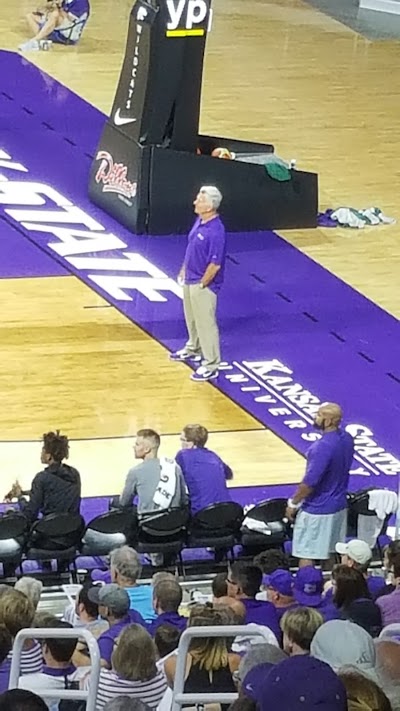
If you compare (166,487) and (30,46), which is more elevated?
(30,46)

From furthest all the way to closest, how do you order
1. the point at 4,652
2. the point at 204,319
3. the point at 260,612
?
1. the point at 204,319
2. the point at 260,612
3. the point at 4,652

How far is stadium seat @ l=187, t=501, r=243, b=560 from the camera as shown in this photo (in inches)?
368

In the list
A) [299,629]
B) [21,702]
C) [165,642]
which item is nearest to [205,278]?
[165,642]

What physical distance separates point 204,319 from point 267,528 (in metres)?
2.86

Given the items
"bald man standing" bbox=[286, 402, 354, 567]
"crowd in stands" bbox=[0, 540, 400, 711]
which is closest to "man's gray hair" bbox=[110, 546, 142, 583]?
"crowd in stands" bbox=[0, 540, 400, 711]

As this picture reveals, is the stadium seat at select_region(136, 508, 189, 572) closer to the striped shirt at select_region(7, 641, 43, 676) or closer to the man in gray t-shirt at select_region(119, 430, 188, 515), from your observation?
the man in gray t-shirt at select_region(119, 430, 188, 515)

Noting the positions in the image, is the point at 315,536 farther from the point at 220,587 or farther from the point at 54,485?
the point at 220,587

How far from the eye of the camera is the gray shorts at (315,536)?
9.44 m

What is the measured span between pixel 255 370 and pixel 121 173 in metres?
3.47

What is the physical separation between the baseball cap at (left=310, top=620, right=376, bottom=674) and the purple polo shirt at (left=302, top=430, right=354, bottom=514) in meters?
4.36

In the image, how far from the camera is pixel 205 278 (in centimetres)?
1202

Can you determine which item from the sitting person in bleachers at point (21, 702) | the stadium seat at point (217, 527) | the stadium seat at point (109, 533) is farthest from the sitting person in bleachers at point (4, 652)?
the stadium seat at point (217, 527)

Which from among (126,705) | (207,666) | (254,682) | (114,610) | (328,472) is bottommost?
(328,472)

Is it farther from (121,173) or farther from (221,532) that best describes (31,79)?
(221,532)
